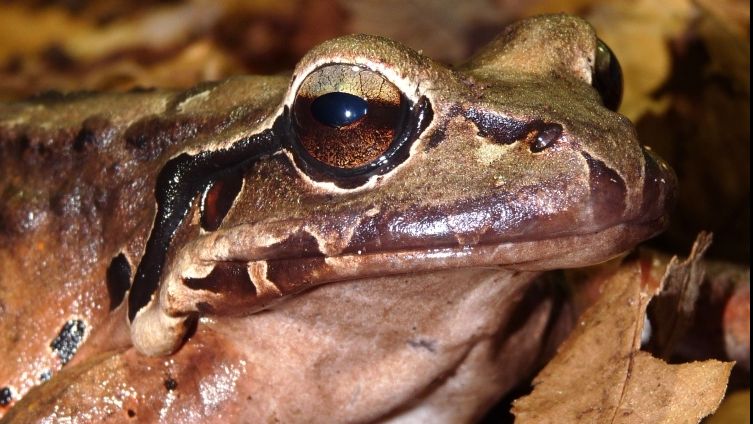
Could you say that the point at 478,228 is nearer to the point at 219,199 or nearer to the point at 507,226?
the point at 507,226

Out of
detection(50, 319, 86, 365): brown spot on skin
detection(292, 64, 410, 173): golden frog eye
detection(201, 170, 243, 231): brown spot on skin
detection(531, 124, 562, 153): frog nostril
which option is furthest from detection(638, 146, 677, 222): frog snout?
detection(50, 319, 86, 365): brown spot on skin

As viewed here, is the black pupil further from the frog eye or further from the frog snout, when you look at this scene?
the frog eye

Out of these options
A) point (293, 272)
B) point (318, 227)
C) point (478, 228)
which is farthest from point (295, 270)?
point (478, 228)

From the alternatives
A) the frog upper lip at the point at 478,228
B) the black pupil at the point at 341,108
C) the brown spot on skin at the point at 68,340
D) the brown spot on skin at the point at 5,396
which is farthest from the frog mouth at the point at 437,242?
the brown spot on skin at the point at 5,396

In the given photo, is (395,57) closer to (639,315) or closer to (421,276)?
(421,276)

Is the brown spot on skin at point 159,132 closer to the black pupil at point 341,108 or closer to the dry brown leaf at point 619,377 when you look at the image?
the black pupil at point 341,108

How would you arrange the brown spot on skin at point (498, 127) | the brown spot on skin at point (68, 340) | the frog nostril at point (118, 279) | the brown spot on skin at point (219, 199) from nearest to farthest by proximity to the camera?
1. the brown spot on skin at point (498, 127)
2. the brown spot on skin at point (219, 199)
3. the frog nostril at point (118, 279)
4. the brown spot on skin at point (68, 340)
